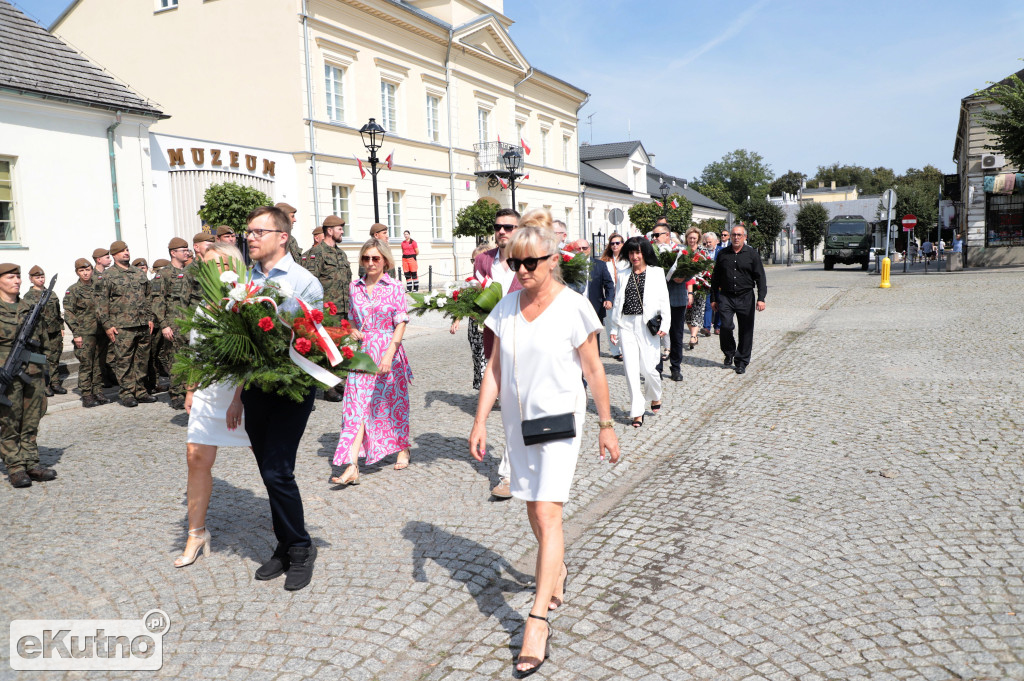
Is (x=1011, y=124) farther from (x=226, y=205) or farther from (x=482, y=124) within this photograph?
(x=226, y=205)

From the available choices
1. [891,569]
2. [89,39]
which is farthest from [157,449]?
[89,39]

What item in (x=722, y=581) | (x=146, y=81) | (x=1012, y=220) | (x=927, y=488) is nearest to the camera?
(x=722, y=581)

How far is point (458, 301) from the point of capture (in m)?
6.71

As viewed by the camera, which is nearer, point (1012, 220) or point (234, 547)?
point (234, 547)

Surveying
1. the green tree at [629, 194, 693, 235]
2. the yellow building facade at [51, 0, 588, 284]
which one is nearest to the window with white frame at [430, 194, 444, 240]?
the yellow building facade at [51, 0, 588, 284]

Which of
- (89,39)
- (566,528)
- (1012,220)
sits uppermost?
(89,39)

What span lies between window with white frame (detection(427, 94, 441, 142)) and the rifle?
24.6m

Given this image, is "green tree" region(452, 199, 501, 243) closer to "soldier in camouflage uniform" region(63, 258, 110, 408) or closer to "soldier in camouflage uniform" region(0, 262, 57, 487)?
"soldier in camouflage uniform" region(63, 258, 110, 408)

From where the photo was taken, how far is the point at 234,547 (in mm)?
4473

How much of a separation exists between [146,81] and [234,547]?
26.4 m

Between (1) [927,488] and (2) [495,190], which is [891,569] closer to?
(1) [927,488]

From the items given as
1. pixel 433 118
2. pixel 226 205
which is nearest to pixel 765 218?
pixel 433 118

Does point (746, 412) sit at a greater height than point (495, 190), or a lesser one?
lesser

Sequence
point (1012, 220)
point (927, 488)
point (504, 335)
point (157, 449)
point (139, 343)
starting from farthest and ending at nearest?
point (1012, 220) < point (139, 343) < point (157, 449) < point (927, 488) < point (504, 335)
